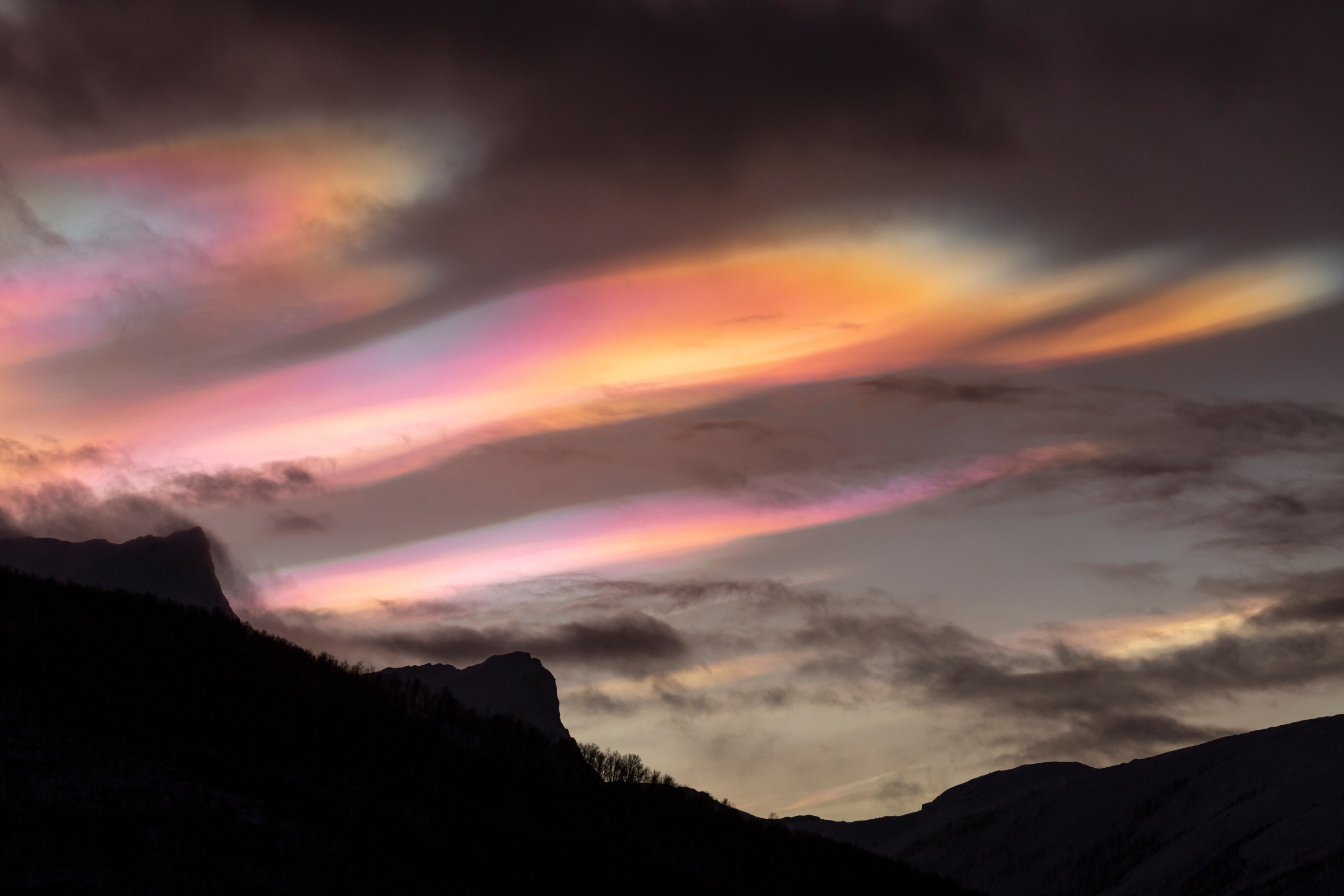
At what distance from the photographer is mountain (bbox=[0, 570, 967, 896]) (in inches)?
1093

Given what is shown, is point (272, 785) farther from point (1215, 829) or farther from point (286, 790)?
point (1215, 829)

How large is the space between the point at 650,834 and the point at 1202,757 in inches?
6512

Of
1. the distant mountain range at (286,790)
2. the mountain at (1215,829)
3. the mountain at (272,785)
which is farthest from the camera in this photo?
the mountain at (1215,829)

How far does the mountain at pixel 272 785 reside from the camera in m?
27.8

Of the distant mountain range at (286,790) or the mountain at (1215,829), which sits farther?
the mountain at (1215,829)

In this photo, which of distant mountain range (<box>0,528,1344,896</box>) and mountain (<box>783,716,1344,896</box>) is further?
mountain (<box>783,716,1344,896</box>)

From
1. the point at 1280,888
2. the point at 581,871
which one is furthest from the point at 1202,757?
the point at 581,871

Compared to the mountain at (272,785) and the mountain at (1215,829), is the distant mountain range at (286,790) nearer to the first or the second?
the mountain at (272,785)

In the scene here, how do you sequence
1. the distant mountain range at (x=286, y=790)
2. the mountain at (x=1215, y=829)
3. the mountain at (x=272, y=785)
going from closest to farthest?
the mountain at (x=272, y=785) → the distant mountain range at (x=286, y=790) → the mountain at (x=1215, y=829)

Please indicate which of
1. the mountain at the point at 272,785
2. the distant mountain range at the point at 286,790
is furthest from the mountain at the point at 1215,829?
the mountain at the point at 272,785

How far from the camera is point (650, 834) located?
56.4 metres

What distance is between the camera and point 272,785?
3478cm

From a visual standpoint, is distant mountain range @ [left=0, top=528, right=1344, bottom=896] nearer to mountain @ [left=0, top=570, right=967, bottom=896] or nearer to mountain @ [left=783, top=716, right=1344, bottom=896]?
mountain @ [left=0, top=570, right=967, bottom=896]

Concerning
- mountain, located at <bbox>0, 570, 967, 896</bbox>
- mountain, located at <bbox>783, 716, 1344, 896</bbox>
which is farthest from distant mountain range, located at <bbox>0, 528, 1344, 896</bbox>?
mountain, located at <bbox>783, 716, 1344, 896</bbox>
